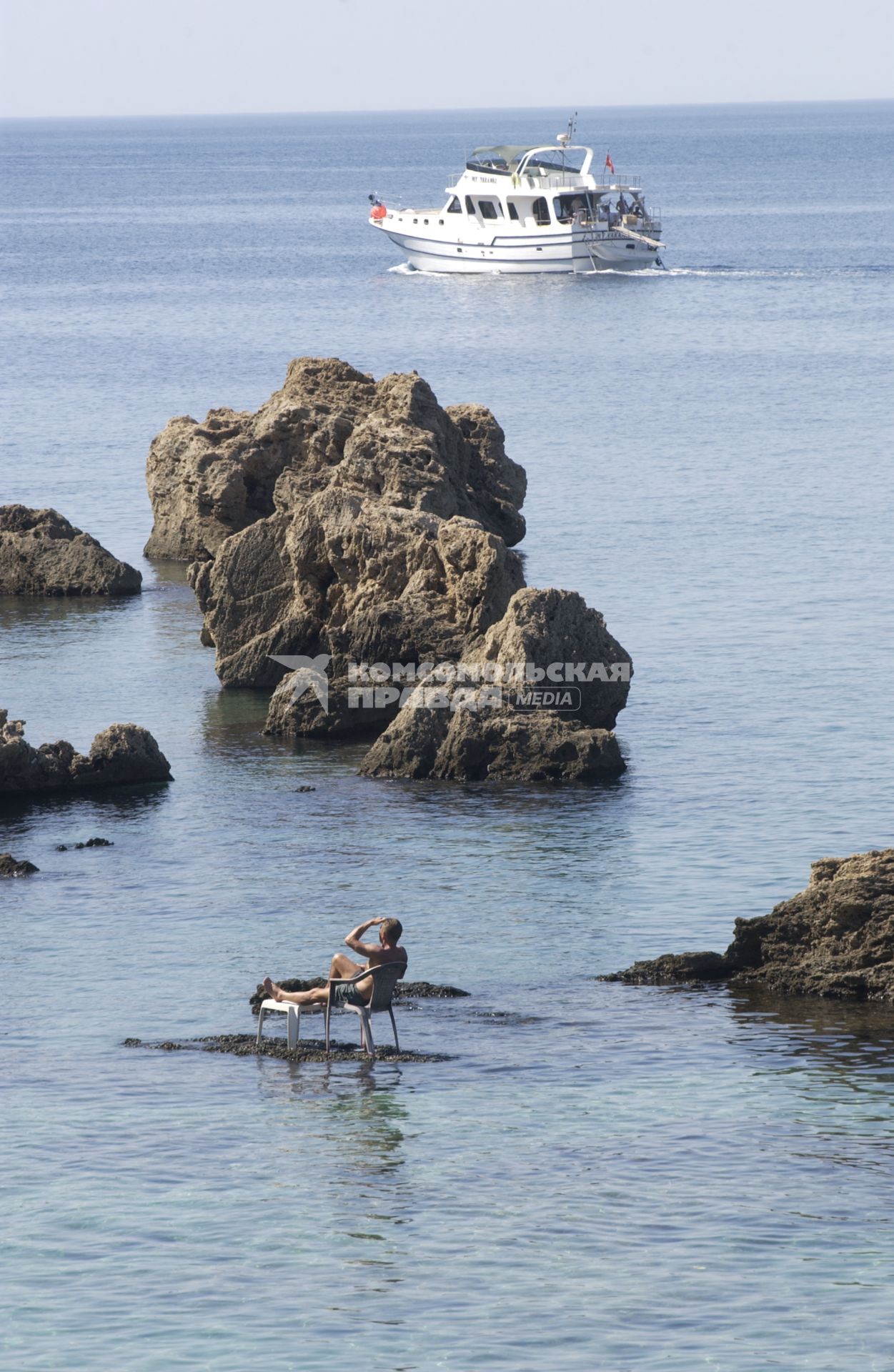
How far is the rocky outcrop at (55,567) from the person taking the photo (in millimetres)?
46375

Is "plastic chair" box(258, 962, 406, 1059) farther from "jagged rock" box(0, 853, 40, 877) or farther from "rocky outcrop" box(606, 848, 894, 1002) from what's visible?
"jagged rock" box(0, 853, 40, 877)

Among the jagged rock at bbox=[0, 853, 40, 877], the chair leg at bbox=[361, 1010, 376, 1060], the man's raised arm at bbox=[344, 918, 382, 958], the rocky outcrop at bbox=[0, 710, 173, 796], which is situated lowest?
the chair leg at bbox=[361, 1010, 376, 1060]

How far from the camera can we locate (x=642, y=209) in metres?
111

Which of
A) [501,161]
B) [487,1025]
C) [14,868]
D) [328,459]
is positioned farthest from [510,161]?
[487,1025]

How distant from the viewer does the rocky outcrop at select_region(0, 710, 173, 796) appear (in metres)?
30.7

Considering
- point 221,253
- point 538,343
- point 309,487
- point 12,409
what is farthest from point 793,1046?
point 221,253

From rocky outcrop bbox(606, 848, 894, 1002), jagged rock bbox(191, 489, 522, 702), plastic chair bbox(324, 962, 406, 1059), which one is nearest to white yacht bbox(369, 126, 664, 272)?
jagged rock bbox(191, 489, 522, 702)

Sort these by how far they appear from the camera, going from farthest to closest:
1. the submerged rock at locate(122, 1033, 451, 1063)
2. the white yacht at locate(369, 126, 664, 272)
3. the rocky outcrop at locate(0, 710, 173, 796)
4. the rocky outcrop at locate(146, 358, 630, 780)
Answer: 1. the white yacht at locate(369, 126, 664, 272)
2. the rocky outcrop at locate(146, 358, 630, 780)
3. the rocky outcrop at locate(0, 710, 173, 796)
4. the submerged rock at locate(122, 1033, 451, 1063)

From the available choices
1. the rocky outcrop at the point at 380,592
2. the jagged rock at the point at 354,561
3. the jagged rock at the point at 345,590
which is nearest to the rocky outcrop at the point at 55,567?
the rocky outcrop at the point at 380,592

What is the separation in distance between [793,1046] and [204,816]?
11.6 metres

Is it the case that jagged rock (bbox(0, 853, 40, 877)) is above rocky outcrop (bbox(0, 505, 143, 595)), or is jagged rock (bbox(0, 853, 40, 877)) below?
below

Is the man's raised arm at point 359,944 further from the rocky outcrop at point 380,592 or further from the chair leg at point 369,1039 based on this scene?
the rocky outcrop at point 380,592

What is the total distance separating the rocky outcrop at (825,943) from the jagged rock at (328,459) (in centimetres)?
1654

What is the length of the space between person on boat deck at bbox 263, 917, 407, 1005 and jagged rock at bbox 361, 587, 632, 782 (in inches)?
441
